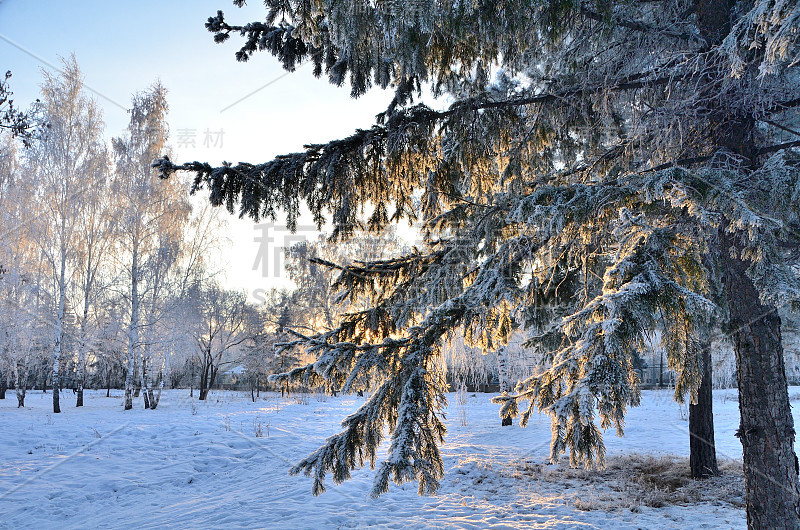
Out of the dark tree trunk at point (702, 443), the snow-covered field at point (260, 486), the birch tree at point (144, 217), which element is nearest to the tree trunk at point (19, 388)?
the birch tree at point (144, 217)

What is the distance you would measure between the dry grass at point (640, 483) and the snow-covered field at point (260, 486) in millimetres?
52

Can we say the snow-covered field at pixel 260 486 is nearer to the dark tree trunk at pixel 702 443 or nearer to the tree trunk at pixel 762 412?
the dark tree trunk at pixel 702 443

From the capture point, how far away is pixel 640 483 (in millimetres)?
6789

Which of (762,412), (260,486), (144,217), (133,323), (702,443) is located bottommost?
(260,486)

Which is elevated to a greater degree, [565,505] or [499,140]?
[499,140]

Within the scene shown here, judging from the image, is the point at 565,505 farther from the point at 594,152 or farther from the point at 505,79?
the point at 505,79

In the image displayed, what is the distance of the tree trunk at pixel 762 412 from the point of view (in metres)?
3.75

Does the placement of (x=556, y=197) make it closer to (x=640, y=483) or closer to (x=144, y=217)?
(x=640, y=483)

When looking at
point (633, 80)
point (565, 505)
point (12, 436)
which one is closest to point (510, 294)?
point (633, 80)

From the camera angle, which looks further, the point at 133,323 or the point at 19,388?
the point at 19,388

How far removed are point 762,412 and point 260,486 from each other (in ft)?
22.1

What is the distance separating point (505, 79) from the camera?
27.9 ft

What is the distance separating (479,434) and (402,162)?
1020cm

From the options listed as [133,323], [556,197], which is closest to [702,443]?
[556,197]
